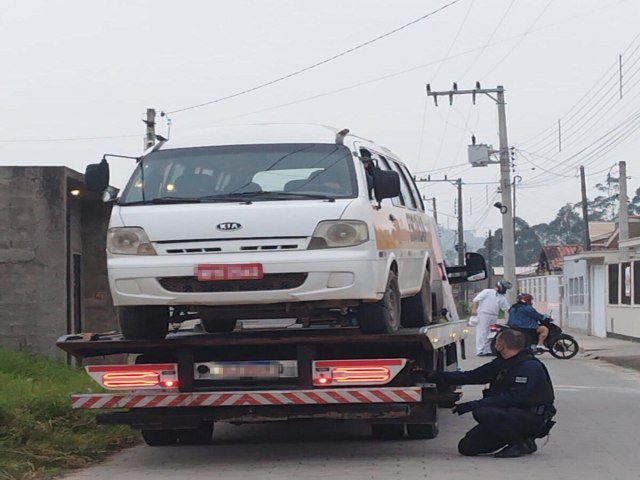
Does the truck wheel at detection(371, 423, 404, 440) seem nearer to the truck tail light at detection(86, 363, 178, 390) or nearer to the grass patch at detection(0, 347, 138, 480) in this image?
the truck tail light at detection(86, 363, 178, 390)

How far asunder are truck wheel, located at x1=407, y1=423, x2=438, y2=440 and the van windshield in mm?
2634

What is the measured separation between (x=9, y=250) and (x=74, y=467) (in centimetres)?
683

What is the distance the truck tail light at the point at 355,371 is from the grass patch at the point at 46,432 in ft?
7.74

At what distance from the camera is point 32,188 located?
16656 millimetres

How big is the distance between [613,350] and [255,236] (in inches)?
860

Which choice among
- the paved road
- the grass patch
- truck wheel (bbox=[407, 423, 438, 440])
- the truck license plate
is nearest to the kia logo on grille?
the truck license plate

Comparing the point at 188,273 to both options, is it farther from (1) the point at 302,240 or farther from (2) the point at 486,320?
(2) the point at 486,320

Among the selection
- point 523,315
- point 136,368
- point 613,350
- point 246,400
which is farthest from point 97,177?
point 613,350

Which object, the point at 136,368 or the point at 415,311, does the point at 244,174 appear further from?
the point at 415,311

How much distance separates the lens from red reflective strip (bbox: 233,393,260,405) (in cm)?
962

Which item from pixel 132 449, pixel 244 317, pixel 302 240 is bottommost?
pixel 132 449

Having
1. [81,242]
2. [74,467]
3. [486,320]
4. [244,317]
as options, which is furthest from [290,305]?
[486,320]

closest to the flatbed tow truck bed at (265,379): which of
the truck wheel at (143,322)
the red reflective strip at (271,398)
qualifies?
A: the red reflective strip at (271,398)

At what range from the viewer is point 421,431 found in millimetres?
11359
